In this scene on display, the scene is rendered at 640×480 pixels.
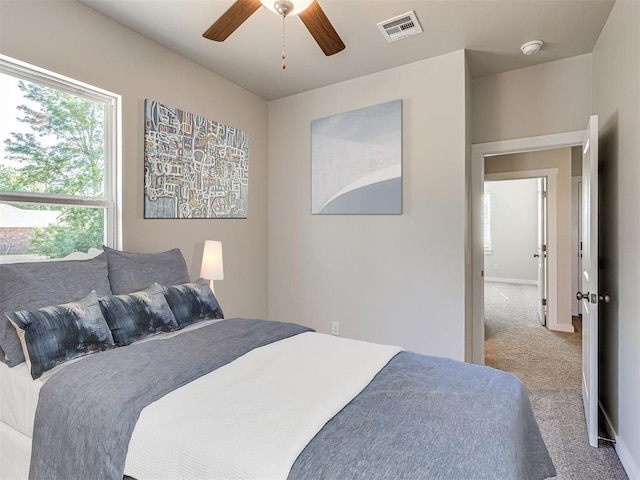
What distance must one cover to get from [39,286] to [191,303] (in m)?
0.78

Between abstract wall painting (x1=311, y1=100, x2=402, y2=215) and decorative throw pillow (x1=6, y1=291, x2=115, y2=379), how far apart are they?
7.39 feet

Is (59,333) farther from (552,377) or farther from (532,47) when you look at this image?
(552,377)

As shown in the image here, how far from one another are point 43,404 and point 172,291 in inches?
35.2

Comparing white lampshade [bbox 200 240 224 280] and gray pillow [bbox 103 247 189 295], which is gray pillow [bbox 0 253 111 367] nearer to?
gray pillow [bbox 103 247 189 295]

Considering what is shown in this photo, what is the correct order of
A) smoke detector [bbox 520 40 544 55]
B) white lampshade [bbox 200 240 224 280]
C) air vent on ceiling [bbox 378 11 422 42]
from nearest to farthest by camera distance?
air vent on ceiling [bbox 378 11 422 42], smoke detector [bbox 520 40 544 55], white lampshade [bbox 200 240 224 280]

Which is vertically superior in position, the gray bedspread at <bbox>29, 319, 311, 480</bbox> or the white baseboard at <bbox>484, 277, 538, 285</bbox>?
the gray bedspread at <bbox>29, 319, 311, 480</bbox>

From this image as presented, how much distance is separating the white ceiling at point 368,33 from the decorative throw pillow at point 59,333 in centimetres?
191

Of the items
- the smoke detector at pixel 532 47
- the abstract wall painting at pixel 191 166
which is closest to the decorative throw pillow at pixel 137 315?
the abstract wall painting at pixel 191 166

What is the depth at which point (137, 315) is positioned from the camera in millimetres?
1955

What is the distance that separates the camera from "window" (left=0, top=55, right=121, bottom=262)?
6.46 feet

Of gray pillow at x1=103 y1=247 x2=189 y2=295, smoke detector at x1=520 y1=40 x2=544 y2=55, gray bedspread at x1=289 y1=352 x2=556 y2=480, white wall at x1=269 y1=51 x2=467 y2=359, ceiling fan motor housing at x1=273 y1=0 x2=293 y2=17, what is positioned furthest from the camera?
white wall at x1=269 y1=51 x2=467 y2=359

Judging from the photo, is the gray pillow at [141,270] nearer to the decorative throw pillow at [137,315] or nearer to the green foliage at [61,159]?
the decorative throw pillow at [137,315]

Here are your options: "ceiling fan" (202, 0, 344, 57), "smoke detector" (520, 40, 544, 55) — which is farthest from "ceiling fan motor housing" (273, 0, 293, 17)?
"smoke detector" (520, 40, 544, 55)

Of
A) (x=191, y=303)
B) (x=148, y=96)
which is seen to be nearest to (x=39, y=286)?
(x=191, y=303)
